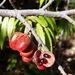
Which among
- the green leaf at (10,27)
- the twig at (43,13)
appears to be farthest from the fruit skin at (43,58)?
the green leaf at (10,27)

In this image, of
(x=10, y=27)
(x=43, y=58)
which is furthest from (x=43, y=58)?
(x=10, y=27)

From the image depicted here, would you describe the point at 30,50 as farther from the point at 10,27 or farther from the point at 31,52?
the point at 10,27

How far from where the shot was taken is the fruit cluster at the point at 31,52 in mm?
740

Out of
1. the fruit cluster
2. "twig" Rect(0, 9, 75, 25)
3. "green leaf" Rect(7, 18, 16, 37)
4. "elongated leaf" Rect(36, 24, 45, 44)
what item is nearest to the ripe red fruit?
the fruit cluster

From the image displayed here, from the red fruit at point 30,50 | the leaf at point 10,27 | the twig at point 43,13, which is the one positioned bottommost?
the leaf at point 10,27

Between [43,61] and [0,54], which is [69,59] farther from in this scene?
[43,61]

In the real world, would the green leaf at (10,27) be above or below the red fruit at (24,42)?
below

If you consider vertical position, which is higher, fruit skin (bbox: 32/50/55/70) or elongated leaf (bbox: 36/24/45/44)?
fruit skin (bbox: 32/50/55/70)

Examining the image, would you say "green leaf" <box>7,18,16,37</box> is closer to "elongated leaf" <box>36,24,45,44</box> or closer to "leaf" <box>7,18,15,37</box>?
"leaf" <box>7,18,15,37</box>

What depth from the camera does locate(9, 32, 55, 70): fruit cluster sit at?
740mm

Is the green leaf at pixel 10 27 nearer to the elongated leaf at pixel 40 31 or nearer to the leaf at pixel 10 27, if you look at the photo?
the leaf at pixel 10 27

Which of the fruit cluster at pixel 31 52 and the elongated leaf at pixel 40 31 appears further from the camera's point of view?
Answer: the elongated leaf at pixel 40 31

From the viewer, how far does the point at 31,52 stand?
2.59ft

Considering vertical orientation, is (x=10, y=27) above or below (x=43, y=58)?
below
